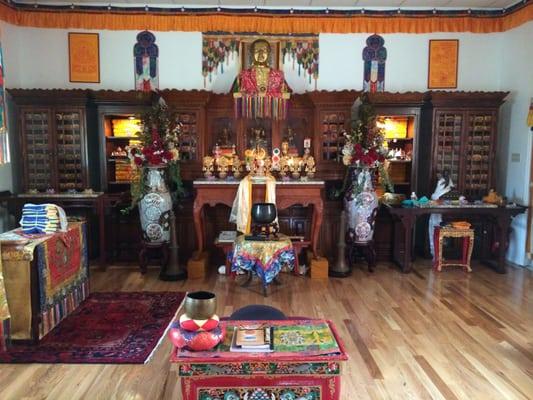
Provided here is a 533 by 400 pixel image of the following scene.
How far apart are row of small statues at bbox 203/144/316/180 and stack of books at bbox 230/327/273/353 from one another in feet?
11.3

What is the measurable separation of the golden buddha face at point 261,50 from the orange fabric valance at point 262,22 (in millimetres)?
153

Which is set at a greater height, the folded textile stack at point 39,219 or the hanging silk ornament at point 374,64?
the hanging silk ornament at point 374,64

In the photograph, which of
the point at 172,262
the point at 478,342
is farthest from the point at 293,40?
the point at 478,342

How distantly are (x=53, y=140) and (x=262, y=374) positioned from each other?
15.5 ft

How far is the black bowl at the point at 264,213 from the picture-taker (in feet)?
14.5

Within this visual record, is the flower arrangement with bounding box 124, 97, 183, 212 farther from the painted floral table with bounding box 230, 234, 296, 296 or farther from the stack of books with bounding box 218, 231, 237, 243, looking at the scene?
the painted floral table with bounding box 230, 234, 296, 296

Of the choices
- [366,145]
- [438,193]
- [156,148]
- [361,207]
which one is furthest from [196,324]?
[438,193]

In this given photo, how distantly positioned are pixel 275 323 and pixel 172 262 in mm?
3007

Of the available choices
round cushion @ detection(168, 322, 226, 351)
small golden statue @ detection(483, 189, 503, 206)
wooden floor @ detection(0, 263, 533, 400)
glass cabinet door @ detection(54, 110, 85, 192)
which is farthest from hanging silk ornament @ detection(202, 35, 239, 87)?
round cushion @ detection(168, 322, 226, 351)

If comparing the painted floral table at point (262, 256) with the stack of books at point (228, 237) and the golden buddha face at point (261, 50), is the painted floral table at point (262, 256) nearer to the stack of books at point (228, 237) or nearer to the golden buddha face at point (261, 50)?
the stack of books at point (228, 237)

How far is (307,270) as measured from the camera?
16.8 feet

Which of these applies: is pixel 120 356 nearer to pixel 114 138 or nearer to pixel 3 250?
pixel 3 250

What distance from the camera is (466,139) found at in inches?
221

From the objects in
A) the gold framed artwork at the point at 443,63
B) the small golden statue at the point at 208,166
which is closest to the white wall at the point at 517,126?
the gold framed artwork at the point at 443,63
